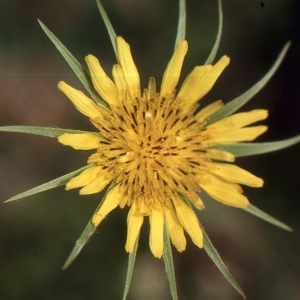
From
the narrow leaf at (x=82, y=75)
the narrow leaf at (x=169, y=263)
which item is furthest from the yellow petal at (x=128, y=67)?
the narrow leaf at (x=169, y=263)

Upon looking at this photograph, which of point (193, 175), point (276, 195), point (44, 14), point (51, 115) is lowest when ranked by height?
point (276, 195)

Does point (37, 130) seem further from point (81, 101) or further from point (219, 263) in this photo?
point (219, 263)

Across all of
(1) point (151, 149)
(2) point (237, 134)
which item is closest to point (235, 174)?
(2) point (237, 134)

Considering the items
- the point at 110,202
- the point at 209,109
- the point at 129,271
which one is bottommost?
the point at 129,271

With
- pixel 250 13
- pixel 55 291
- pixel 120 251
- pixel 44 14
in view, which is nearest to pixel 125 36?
pixel 44 14

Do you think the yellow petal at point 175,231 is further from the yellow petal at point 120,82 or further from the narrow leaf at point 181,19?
the narrow leaf at point 181,19

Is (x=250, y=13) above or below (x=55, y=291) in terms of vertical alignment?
above

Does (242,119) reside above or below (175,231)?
above

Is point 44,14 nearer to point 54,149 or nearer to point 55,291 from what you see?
point 54,149

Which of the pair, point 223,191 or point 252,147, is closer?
point 252,147
